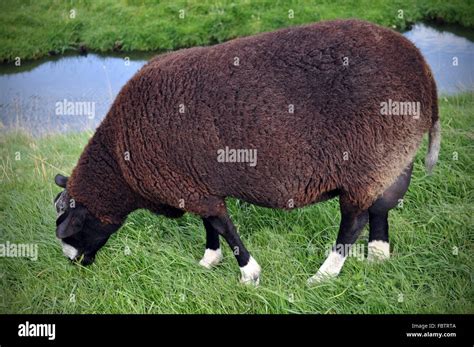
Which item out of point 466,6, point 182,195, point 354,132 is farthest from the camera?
point 466,6

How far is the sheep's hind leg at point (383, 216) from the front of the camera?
12.1 feet

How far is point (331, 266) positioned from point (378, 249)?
40 cm

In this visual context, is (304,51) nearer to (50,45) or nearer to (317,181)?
(317,181)

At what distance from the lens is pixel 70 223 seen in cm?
375

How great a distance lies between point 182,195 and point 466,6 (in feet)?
7.57

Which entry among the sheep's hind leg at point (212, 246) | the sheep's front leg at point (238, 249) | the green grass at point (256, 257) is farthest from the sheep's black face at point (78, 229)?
the sheep's front leg at point (238, 249)

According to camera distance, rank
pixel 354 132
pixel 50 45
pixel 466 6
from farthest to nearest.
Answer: pixel 50 45
pixel 466 6
pixel 354 132

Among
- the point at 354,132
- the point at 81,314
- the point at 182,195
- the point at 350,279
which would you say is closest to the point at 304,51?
the point at 354,132

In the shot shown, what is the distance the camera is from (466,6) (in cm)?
375
